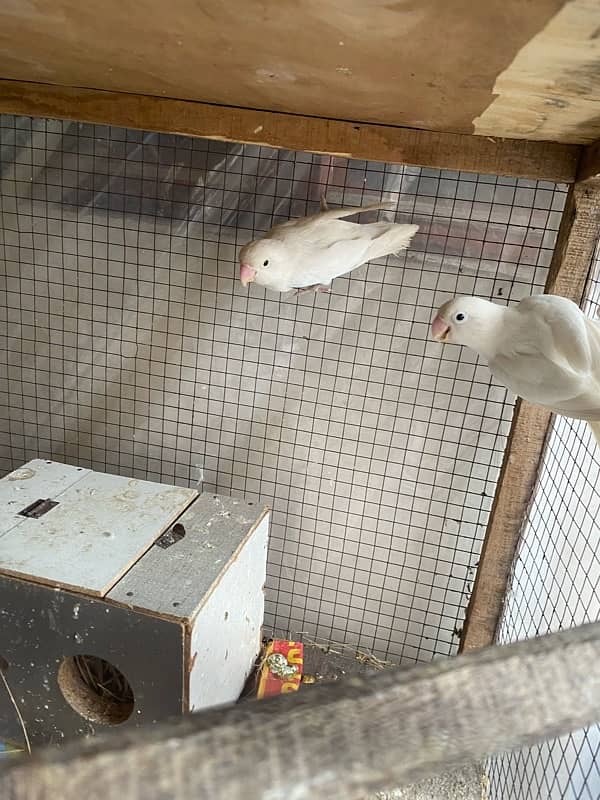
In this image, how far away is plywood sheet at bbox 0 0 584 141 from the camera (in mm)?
521

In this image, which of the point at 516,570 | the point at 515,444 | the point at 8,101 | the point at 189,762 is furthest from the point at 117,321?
the point at 189,762

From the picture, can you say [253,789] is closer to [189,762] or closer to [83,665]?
[189,762]

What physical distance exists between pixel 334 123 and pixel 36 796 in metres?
1.18

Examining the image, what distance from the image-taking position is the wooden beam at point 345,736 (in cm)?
22

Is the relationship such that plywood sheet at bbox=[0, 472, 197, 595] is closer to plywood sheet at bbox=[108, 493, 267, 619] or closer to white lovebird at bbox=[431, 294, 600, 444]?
plywood sheet at bbox=[108, 493, 267, 619]

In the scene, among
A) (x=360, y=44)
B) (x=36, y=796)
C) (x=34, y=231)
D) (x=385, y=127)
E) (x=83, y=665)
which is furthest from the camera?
(x=34, y=231)

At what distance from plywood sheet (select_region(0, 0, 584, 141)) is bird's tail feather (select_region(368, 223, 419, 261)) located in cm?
21

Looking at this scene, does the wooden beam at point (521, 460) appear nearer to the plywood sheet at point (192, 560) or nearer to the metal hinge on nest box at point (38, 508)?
the plywood sheet at point (192, 560)

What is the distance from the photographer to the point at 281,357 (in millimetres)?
1583

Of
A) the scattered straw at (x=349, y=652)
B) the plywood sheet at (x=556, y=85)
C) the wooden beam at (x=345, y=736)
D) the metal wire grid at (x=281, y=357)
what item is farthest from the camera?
the scattered straw at (x=349, y=652)

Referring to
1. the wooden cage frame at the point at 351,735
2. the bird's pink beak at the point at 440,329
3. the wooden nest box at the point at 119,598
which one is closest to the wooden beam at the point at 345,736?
the wooden cage frame at the point at 351,735

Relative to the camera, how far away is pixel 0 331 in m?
1.73

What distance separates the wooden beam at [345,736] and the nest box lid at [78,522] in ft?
3.04

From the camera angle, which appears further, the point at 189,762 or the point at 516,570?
the point at 516,570
